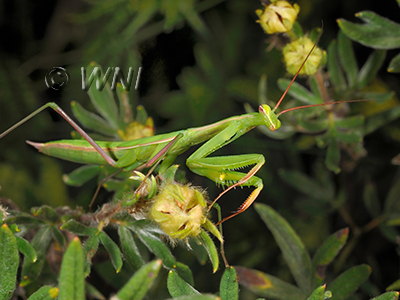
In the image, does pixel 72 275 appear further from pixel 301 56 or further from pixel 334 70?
pixel 334 70

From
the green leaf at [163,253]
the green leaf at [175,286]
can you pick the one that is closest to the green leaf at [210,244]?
the green leaf at [175,286]

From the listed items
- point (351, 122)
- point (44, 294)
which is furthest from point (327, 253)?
point (44, 294)

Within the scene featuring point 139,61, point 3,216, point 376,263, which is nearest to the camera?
point 3,216

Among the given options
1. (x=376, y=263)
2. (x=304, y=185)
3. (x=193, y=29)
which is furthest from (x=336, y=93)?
(x=193, y=29)

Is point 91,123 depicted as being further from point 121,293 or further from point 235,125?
point 121,293

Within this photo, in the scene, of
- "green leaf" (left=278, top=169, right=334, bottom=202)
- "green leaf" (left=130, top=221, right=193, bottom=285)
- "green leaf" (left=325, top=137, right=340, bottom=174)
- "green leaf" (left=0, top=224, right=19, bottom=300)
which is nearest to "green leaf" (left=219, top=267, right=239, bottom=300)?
"green leaf" (left=130, top=221, right=193, bottom=285)

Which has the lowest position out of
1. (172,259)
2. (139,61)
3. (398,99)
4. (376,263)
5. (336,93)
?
(376,263)

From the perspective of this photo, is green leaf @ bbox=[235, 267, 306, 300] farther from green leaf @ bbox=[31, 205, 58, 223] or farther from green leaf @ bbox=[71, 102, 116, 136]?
green leaf @ bbox=[71, 102, 116, 136]
